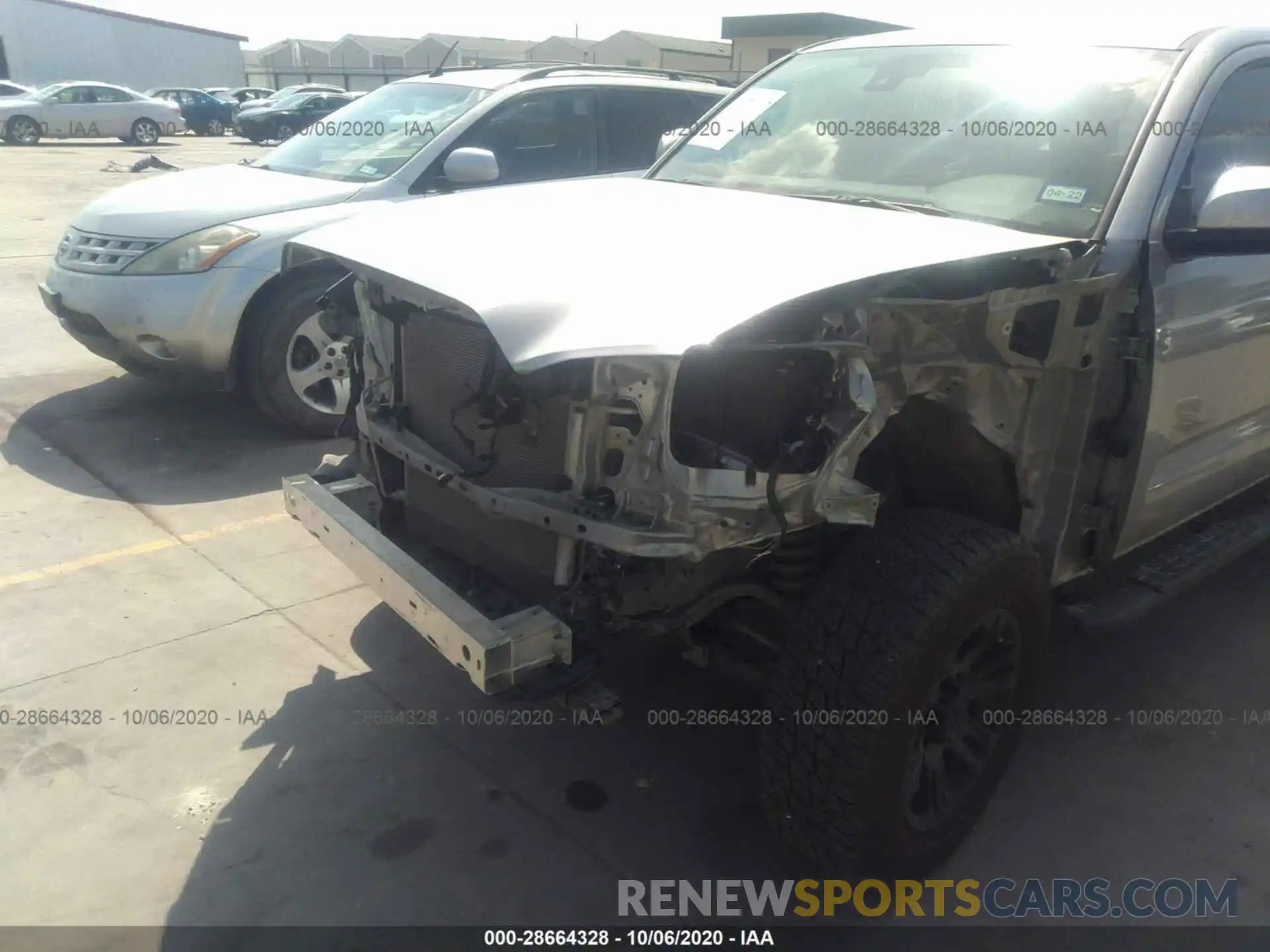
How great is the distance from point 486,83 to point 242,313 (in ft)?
6.93

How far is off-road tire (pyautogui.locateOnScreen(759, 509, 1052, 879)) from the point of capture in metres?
2.33

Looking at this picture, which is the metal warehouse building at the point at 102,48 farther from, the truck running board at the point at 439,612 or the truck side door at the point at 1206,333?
the truck side door at the point at 1206,333

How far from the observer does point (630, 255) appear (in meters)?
2.49

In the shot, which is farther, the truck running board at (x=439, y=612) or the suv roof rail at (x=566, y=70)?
the suv roof rail at (x=566, y=70)

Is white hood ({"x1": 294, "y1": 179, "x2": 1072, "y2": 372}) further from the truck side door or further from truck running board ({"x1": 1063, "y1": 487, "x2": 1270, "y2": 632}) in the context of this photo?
truck running board ({"x1": 1063, "y1": 487, "x2": 1270, "y2": 632})

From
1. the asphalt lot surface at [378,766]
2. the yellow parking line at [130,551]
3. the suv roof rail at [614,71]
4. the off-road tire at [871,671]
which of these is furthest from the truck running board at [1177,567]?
the suv roof rail at [614,71]

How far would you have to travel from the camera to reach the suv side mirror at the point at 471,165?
16.9 ft

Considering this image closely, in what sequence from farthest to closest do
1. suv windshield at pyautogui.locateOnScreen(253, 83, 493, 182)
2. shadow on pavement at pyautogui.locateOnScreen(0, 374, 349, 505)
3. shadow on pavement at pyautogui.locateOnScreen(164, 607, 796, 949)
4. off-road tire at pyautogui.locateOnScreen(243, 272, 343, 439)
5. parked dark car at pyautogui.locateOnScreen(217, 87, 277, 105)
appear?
parked dark car at pyautogui.locateOnScreen(217, 87, 277, 105)
suv windshield at pyautogui.locateOnScreen(253, 83, 493, 182)
off-road tire at pyautogui.locateOnScreen(243, 272, 343, 439)
shadow on pavement at pyautogui.locateOnScreen(0, 374, 349, 505)
shadow on pavement at pyautogui.locateOnScreen(164, 607, 796, 949)

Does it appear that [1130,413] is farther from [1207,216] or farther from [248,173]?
[248,173]

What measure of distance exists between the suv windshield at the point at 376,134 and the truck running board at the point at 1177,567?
4.33 meters

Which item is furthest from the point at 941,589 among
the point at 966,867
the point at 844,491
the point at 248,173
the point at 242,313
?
the point at 248,173

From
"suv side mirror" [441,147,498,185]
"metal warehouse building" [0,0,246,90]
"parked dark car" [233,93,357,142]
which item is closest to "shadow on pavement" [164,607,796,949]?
"suv side mirror" [441,147,498,185]

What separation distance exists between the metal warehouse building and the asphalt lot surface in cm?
4714

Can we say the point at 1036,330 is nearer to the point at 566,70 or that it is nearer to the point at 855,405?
the point at 855,405
